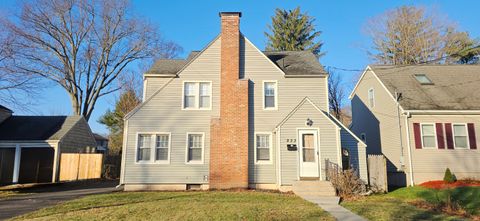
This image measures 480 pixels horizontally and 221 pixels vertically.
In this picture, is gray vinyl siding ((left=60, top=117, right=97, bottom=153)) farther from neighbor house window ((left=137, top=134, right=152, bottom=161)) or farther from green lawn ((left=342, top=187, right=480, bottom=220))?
green lawn ((left=342, top=187, right=480, bottom=220))

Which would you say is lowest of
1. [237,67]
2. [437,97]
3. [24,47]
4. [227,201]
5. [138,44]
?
[227,201]

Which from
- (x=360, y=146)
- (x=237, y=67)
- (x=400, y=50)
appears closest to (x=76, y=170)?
(x=237, y=67)

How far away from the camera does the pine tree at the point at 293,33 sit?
33.4 m

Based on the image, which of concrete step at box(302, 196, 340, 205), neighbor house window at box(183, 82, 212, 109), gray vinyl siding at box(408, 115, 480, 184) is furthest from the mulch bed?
neighbor house window at box(183, 82, 212, 109)

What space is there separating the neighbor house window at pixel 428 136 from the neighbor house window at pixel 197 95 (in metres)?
11.3

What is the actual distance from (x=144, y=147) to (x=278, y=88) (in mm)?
7264

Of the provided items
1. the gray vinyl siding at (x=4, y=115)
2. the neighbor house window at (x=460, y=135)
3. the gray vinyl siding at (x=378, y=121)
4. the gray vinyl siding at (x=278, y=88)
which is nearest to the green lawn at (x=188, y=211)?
the gray vinyl siding at (x=278, y=88)

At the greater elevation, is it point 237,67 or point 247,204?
point 237,67

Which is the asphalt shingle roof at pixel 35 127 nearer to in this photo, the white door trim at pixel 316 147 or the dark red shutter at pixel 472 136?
the white door trim at pixel 316 147

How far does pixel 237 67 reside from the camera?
14445mm

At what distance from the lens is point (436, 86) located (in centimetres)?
1698

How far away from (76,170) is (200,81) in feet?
38.0

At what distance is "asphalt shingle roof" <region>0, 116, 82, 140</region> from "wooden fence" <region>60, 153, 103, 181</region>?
63.0 inches

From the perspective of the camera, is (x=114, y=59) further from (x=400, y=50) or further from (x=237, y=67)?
(x=400, y=50)
